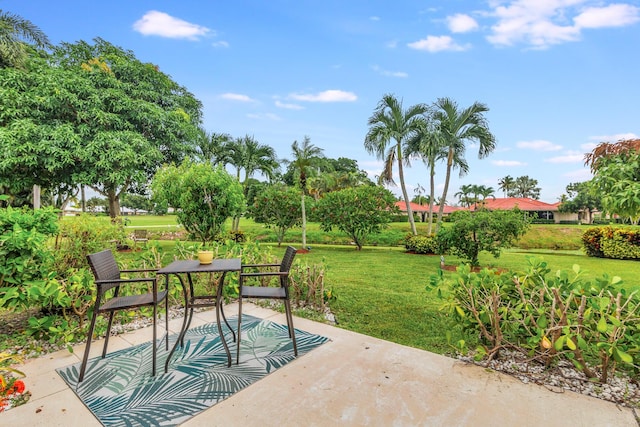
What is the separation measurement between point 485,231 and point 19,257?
833 cm

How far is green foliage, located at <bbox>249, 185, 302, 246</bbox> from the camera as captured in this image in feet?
42.8

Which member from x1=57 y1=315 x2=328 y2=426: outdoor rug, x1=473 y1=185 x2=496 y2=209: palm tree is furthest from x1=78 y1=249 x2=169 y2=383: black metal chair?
x1=473 y1=185 x2=496 y2=209: palm tree

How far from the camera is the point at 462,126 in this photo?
12.4 m

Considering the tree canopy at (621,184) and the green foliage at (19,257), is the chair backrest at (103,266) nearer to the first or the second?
the green foliage at (19,257)

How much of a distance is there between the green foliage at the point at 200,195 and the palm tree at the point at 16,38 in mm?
7740

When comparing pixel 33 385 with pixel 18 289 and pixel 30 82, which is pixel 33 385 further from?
pixel 30 82

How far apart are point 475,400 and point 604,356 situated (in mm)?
938

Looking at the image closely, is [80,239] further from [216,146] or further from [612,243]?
[612,243]

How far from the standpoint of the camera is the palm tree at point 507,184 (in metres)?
54.6

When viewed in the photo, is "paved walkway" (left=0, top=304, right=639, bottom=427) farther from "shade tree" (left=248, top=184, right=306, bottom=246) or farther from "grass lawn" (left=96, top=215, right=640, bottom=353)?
"shade tree" (left=248, top=184, right=306, bottom=246)

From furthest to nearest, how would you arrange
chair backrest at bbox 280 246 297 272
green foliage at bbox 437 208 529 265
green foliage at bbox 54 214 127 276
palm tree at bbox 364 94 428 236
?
palm tree at bbox 364 94 428 236 < green foliage at bbox 437 208 529 265 < green foliage at bbox 54 214 127 276 < chair backrest at bbox 280 246 297 272

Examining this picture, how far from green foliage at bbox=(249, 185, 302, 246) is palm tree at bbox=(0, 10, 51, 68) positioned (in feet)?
31.6

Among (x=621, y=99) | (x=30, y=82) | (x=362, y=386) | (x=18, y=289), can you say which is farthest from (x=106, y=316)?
(x=621, y=99)

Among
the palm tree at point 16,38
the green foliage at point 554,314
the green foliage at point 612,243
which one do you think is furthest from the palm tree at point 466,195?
the palm tree at point 16,38
